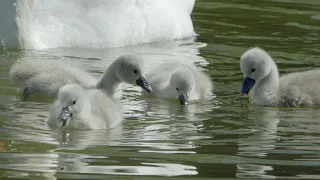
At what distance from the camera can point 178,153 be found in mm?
6691

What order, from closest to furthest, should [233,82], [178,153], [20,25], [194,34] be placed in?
[178,153], [233,82], [20,25], [194,34]

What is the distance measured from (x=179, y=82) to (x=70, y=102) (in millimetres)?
1509

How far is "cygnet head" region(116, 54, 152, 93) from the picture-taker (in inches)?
339

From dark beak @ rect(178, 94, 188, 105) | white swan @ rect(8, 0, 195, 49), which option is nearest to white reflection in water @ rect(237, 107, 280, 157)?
dark beak @ rect(178, 94, 188, 105)

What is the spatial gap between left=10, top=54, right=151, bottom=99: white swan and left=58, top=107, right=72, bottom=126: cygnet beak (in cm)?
120

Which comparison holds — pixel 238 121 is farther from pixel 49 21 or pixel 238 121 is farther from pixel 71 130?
pixel 49 21

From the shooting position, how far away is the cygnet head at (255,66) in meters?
8.74

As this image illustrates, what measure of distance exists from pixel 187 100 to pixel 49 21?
2537 millimetres

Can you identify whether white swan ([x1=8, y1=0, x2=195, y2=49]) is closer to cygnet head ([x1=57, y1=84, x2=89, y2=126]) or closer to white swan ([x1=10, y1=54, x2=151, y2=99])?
white swan ([x1=10, y1=54, x2=151, y2=99])

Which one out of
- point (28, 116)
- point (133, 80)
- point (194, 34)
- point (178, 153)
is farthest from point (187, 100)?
point (194, 34)

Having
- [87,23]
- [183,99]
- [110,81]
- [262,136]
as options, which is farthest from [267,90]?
[87,23]

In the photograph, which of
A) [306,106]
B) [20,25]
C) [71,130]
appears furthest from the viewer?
[20,25]

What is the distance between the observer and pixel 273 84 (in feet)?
28.9

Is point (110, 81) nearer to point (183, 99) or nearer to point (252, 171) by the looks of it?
point (183, 99)
